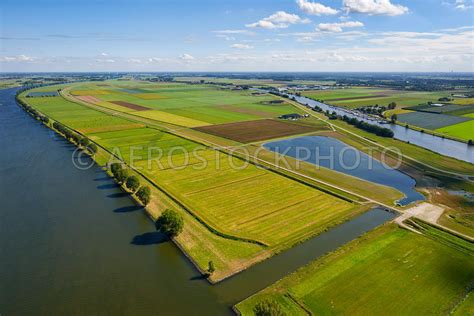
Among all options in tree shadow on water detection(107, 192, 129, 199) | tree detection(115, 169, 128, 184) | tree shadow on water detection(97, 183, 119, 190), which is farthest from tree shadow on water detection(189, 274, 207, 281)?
tree shadow on water detection(97, 183, 119, 190)

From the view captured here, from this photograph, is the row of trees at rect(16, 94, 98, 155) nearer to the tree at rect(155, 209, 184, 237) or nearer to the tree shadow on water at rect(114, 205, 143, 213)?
the tree shadow on water at rect(114, 205, 143, 213)

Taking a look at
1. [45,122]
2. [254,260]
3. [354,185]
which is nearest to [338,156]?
[354,185]

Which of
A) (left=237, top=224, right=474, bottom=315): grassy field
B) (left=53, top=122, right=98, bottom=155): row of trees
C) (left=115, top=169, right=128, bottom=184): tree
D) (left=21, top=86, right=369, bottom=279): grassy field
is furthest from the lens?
(left=53, top=122, right=98, bottom=155): row of trees

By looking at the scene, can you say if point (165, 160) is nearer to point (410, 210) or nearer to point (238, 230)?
point (238, 230)

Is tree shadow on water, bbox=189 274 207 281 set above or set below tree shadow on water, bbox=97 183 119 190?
below

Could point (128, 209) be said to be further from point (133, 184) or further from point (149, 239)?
Result: point (149, 239)

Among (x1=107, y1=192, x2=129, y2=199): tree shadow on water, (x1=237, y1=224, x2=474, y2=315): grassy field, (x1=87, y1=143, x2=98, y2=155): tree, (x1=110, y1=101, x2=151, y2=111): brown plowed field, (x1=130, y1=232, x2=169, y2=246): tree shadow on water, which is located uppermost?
(x1=110, y1=101, x2=151, y2=111): brown plowed field

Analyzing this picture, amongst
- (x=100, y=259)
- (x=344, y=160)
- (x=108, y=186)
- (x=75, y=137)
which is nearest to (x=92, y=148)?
(x=75, y=137)
